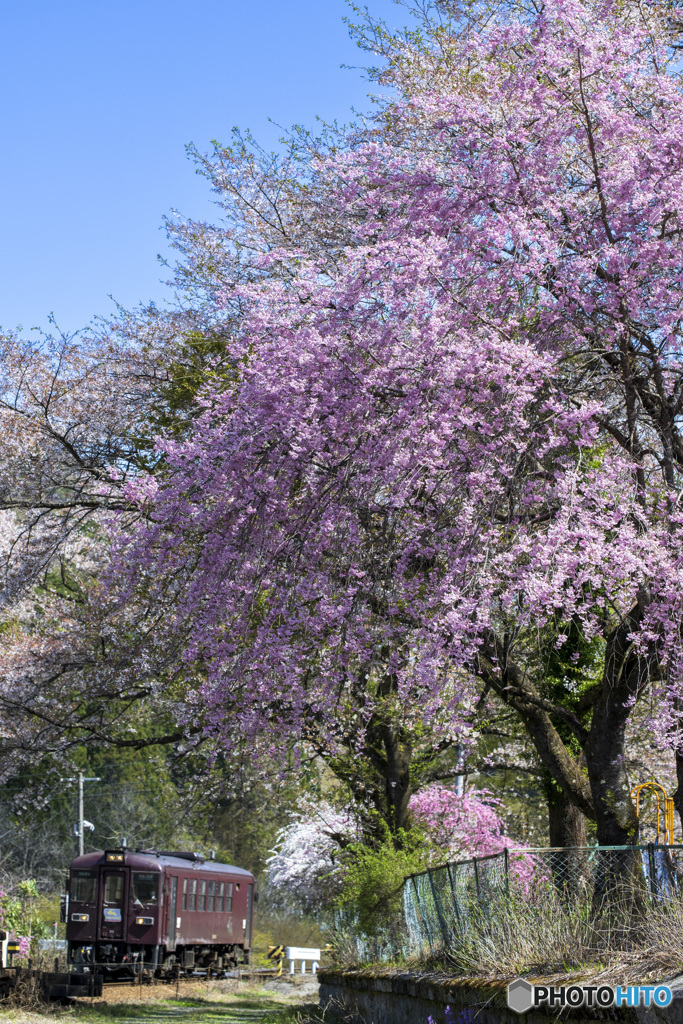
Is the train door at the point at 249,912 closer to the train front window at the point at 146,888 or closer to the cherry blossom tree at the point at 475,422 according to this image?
the train front window at the point at 146,888

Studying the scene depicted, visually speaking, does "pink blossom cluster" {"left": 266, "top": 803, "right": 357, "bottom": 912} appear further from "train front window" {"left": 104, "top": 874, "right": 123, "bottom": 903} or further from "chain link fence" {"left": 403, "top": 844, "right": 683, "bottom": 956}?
"chain link fence" {"left": 403, "top": 844, "right": 683, "bottom": 956}

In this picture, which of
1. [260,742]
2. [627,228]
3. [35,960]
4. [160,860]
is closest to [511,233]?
[627,228]

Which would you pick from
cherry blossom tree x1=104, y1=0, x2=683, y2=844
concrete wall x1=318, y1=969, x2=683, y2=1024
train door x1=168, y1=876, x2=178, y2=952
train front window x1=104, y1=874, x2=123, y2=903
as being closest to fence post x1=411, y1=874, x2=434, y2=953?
concrete wall x1=318, y1=969, x2=683, y2=1024

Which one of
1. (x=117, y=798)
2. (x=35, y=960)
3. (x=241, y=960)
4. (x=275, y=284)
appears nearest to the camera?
(x=275, y=284)

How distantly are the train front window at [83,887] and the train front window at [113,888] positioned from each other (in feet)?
1.22

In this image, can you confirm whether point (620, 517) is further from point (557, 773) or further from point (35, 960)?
point (35, 960)

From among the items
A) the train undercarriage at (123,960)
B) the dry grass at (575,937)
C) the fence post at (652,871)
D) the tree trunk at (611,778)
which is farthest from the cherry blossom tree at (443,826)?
the fence post at (652,871)

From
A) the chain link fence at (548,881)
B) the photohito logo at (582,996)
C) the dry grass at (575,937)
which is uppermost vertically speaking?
the chain link fence at (548,881)

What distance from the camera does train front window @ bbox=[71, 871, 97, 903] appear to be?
23875mm

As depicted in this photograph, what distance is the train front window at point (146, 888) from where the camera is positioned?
2320 centimetres

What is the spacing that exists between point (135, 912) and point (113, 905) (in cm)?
62

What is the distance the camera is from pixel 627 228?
32.2ft

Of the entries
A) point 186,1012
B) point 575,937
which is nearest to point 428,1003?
point 575,937

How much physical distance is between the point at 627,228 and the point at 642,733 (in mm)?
9697
